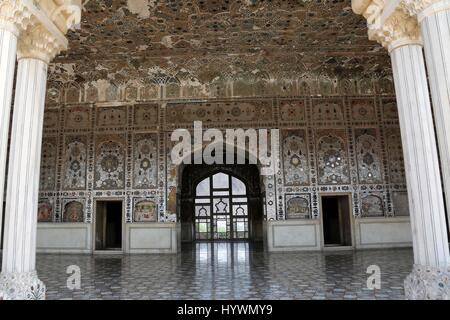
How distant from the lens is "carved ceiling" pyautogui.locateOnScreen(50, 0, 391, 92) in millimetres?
7035

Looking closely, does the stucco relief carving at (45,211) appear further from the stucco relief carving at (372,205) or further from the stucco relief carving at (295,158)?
the stucco relief carving at (372,205)

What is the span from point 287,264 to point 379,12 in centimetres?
472

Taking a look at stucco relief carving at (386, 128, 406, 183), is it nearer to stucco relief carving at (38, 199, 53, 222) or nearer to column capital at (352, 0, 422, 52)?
column capital at (352, 0, 422, 52)

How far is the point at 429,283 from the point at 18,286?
363 cm

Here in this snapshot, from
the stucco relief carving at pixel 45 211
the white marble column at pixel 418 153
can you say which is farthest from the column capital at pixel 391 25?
the stucco relief carving at pixel 45 211

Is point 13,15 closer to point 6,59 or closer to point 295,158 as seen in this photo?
point 6,59

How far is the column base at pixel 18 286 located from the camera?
3.35 metres

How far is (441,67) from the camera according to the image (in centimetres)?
303

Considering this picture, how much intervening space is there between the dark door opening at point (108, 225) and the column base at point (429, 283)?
845 centimetres

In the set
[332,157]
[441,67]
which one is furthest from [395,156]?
[441,67]

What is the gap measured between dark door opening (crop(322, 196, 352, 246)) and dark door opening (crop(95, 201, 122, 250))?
633 cm

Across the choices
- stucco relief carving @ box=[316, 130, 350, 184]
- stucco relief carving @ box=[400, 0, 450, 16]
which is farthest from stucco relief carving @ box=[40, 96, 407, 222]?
stucco relief carving @ box=[400, 0, 450, 16]

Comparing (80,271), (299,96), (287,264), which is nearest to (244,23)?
(299,96)
